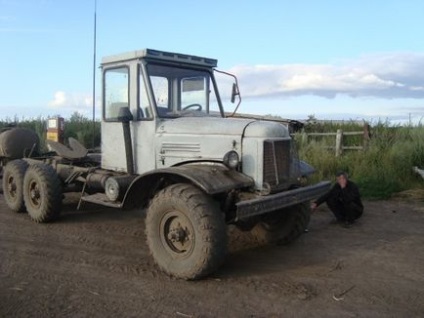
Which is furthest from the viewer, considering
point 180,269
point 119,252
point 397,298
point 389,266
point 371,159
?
point 371,159

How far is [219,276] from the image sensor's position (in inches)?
237

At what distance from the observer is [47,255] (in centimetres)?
687

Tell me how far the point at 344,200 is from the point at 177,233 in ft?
13.5

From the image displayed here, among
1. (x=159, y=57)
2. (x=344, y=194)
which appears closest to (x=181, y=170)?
(x=159, y=57)

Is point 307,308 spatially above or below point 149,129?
below

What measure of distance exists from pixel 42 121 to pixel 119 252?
1602 centimetres

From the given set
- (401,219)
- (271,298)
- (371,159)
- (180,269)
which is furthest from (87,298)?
(371,159)

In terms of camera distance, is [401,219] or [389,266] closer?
[389,266]

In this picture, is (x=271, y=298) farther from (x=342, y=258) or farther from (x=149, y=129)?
(x=149, y=129)

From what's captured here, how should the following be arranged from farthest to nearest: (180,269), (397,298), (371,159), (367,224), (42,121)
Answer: (42,121), (371,159), (367,224), (180,269), (397,298)

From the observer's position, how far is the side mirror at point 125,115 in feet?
23.3

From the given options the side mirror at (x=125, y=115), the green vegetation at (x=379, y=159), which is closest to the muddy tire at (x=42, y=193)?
the side mirror at (x=125, y=115)

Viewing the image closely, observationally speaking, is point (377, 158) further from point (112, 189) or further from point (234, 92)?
point (112, 189)

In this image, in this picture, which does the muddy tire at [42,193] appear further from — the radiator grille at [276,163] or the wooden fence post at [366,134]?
the wooden fence post at [366,134]
